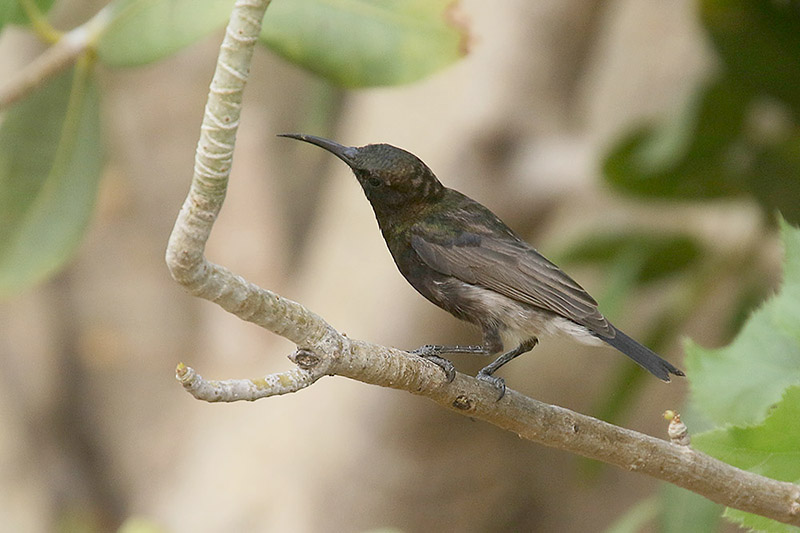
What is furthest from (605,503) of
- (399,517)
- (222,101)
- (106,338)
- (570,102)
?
(222,101)

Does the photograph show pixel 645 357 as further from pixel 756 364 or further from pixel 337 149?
pixel 337 149

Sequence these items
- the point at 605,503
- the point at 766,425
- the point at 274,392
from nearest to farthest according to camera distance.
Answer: the point at 274,392 < the point at 766,425 < the point at 605,503

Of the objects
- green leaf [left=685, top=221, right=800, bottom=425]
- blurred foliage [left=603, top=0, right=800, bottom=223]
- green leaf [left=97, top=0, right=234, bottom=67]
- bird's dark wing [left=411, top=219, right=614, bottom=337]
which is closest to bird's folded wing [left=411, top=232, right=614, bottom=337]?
bird's dark wing [left=411, top=219, right=614, bottom=337]

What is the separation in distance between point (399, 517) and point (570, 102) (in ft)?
5.67

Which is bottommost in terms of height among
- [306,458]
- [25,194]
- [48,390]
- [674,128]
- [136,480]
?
[136,480]

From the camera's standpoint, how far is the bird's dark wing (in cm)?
165

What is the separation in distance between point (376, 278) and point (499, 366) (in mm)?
1765

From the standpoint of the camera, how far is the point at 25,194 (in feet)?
6.85

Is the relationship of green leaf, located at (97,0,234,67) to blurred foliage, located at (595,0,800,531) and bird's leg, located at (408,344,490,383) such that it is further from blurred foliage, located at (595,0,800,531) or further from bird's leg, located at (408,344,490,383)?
blurred foliage, located at (595,0,800,531)

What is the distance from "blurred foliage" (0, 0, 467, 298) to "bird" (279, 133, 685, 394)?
0.84 feet

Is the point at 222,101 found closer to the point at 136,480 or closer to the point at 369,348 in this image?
the point at 369,348

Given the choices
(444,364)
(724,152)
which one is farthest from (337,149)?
(724,152)

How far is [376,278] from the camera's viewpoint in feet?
11.1

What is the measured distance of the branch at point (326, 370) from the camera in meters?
0.91
